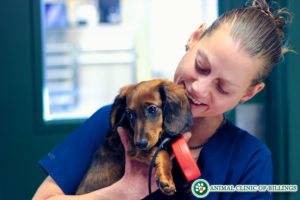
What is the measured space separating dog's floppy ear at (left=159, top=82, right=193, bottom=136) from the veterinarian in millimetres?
30

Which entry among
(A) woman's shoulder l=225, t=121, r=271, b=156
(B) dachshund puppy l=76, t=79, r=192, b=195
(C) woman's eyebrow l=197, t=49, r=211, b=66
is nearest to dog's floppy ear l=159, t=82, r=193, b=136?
(B) dachshund puppy l=76, t=79, r=192, b=195

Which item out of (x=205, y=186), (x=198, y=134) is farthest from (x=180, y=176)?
(x=198, y=134)

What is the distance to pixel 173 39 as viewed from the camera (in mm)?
1164

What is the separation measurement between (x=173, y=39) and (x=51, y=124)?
2.32ft

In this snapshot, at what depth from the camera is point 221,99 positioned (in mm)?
780

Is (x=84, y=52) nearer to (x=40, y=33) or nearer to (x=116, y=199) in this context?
(x=40, y=33)

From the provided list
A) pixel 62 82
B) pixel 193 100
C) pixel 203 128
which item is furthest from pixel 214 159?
pixel 62 82

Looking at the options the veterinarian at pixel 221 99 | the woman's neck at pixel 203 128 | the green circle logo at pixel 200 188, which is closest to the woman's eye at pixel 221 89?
the veterinarian at pixel 221 99

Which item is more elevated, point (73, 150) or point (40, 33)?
point (40, 33)

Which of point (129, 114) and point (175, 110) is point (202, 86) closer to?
point (175, 110)

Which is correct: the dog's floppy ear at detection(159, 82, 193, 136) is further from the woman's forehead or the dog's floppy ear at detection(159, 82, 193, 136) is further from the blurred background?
the blurred background

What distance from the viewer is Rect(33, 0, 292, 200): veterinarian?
0.74 m

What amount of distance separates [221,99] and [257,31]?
0.70ft

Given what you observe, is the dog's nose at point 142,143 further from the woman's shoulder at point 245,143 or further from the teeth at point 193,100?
the woman's shoulder at point 245,143
